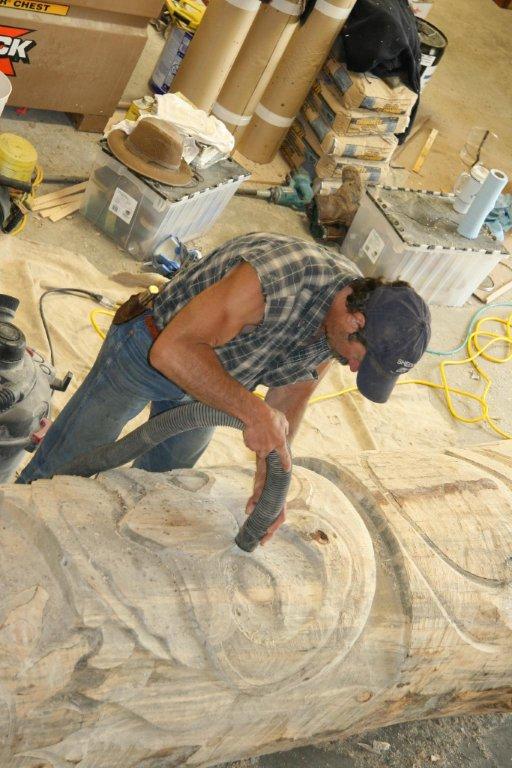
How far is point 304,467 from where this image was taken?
3.31 metres

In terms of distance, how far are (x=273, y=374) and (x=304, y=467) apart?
1.25ft

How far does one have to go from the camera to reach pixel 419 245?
19.1 ft

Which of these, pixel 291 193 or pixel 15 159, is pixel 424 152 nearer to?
pixel 291 193

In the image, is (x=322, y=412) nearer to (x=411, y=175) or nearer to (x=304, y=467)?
(x=304, y=467)

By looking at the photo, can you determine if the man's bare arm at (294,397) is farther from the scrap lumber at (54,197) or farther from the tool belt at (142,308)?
the scrap lumber at (54,197)

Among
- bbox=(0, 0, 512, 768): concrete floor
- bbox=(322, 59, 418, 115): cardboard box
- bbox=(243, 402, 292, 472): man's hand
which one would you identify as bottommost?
bbox=(0, 0, 512, 768): concrete floor

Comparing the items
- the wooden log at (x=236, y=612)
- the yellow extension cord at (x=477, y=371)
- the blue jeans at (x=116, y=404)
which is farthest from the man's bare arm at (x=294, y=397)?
the yellow extension cord at (x=477, y=371)

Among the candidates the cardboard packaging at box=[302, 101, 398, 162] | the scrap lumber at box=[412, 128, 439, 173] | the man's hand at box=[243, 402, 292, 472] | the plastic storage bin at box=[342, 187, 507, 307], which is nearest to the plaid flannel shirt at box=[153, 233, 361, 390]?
the man's hand at box=[243, 402, 292, 472]

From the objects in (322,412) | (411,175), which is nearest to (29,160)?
(322,412)

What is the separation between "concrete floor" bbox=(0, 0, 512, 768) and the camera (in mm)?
3623

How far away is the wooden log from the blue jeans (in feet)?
1.38

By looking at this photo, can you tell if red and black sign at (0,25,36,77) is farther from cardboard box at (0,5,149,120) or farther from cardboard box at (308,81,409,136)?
cardboard box at (308,81,409,136)

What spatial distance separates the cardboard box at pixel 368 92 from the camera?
6383 mm

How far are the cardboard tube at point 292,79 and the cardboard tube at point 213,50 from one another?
505 millimetres
